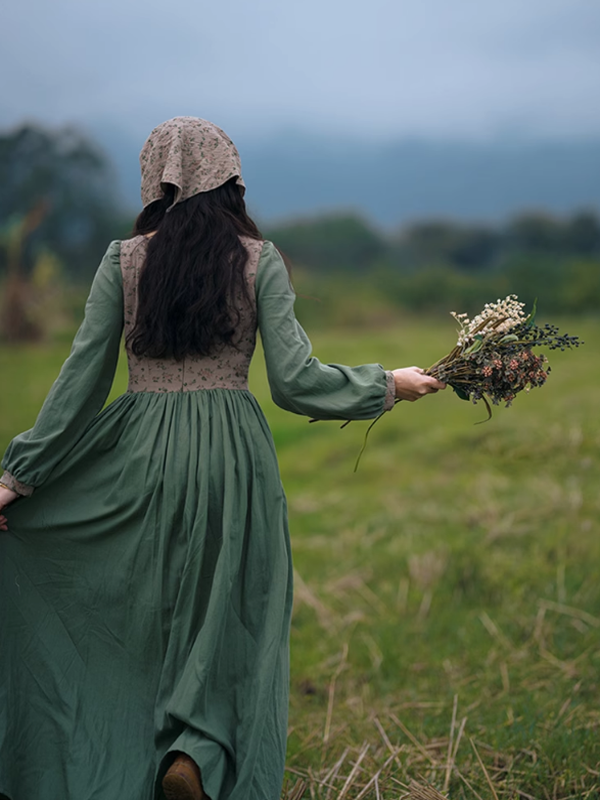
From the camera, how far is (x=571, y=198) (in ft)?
53.0

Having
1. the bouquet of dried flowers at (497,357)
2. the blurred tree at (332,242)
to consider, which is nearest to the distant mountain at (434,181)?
the blurred tree at (332,242)

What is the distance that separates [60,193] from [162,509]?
1204 cm

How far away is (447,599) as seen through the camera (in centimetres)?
491

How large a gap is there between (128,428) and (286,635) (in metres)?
0.65

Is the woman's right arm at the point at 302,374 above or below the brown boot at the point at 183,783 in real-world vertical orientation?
above

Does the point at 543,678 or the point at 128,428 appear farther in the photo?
the point at 543,678

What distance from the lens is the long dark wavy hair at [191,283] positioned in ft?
7.75

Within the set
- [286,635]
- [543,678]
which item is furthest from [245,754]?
[543,678]

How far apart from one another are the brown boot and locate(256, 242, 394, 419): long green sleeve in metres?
0.86

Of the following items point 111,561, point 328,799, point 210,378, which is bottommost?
point 328,799

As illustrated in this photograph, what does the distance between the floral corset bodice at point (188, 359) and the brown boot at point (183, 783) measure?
0.88m

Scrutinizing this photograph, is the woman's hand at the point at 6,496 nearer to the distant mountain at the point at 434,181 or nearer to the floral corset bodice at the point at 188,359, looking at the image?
the floral corset bodice at the point at 188,359

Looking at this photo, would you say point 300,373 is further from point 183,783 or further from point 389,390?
point 183,783

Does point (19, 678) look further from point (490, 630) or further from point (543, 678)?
point (490, 630)
